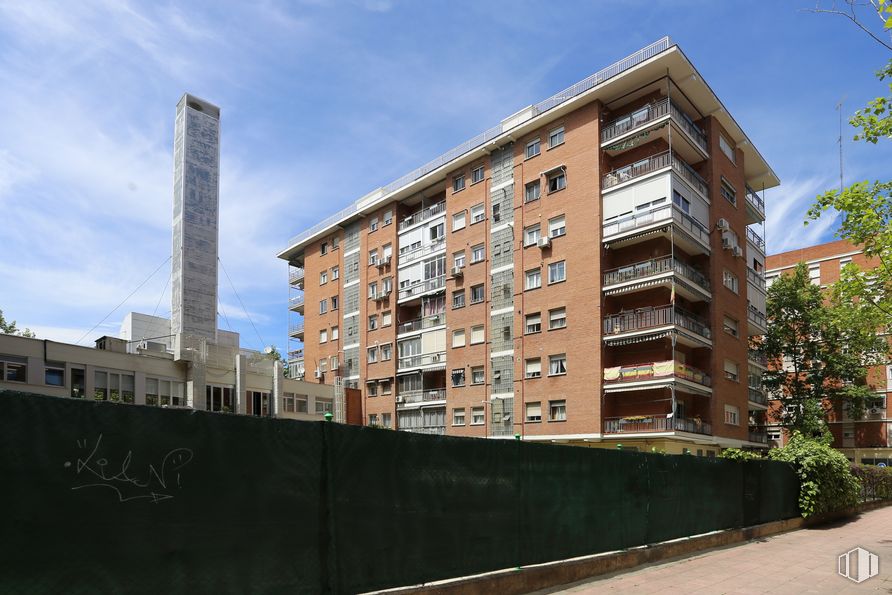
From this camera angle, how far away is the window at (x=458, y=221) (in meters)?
42.4

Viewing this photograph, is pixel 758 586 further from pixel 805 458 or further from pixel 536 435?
pixel 536 435

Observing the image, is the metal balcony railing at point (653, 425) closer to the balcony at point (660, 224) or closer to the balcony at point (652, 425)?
the balcony at point (652, 425)

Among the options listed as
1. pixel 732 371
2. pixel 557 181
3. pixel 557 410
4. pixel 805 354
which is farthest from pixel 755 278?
pixel 557 410

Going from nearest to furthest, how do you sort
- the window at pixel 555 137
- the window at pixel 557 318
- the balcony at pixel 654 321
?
1. the balcony at pixel 654 321
2. the window at pixel 557 318
3. the window at pixel 555 137

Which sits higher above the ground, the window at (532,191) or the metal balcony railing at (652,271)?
the window at (532,191)

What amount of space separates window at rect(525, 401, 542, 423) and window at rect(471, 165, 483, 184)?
1446 cm

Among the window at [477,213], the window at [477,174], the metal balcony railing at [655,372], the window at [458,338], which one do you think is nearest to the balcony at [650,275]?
the metal balcony railing at [655,372]

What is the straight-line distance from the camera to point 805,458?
18234 millimetres

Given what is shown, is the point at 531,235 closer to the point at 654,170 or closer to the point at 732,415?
the point at 654,170

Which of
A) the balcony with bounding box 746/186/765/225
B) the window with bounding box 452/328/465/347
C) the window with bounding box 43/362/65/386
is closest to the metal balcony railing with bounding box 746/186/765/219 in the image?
the balcony with bounding box 746/186/765/225

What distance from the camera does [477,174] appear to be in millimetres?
42000

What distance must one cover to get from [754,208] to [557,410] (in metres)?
20.0

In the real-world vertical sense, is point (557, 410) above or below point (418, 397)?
below

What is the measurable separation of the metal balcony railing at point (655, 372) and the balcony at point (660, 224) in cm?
633
